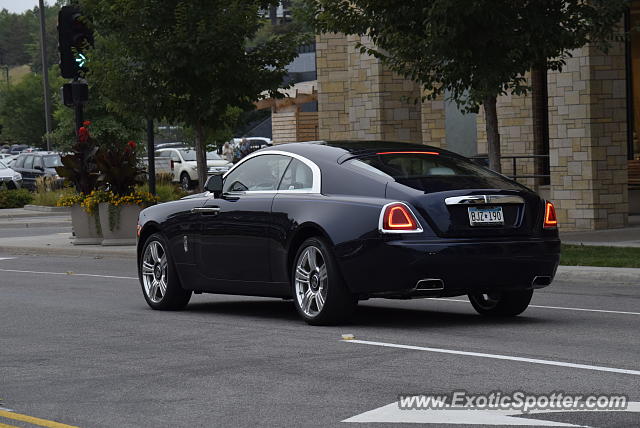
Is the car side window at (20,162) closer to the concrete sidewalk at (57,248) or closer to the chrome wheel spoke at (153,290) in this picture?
the concrete sidewalk at (57,248)

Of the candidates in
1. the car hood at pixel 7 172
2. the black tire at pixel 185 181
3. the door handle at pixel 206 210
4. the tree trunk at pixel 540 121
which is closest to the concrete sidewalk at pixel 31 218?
the car hood at pixel 7 172

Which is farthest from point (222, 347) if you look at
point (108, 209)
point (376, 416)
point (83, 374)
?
point (108, 209)

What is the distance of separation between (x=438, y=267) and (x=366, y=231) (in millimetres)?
640

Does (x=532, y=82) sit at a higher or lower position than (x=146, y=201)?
higher

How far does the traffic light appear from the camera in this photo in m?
25.3

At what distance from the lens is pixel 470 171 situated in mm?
11758

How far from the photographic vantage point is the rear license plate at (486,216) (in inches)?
429

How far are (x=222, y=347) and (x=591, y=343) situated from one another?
106 inches

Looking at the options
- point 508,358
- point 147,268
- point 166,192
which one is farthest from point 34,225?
point 508,358

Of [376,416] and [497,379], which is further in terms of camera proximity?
[497,379]

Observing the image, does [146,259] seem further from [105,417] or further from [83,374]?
[105,417]

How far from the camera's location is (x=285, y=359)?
945cm

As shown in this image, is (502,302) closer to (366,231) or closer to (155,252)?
(366,231)

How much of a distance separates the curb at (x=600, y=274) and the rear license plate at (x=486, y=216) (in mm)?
4781
